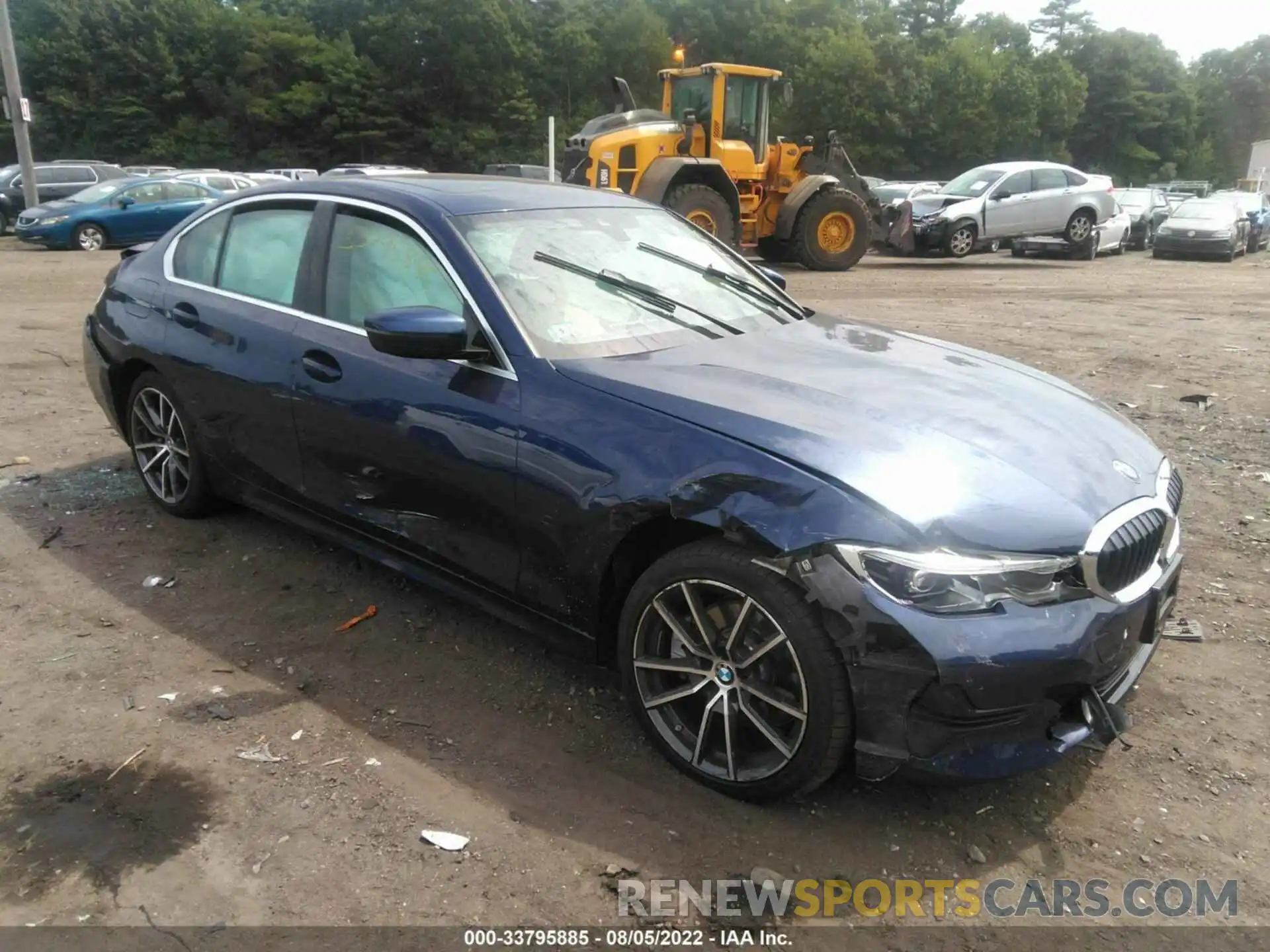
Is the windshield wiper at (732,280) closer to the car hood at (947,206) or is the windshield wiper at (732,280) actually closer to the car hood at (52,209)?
the car hood at (947,206)

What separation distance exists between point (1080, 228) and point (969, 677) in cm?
1965

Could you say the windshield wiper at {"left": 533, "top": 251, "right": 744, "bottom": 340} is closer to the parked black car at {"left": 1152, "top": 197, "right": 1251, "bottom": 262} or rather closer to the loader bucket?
the loader bucket

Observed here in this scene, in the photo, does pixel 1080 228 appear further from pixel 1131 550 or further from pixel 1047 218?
pixel 1131 550

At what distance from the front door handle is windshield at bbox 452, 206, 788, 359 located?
704 millimetres

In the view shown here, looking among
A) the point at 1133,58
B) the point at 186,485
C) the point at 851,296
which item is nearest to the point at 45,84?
the point at 851,296

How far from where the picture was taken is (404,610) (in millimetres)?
4031

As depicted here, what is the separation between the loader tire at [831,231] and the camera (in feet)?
51.8

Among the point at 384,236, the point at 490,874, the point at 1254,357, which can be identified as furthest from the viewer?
the point at 1254,357

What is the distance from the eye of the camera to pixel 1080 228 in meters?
19.6

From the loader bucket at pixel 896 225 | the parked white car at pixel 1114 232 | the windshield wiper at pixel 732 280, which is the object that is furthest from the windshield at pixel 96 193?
the parked white car at pixel 1114 232

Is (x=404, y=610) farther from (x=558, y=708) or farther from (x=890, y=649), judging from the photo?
(x=890, y=649)

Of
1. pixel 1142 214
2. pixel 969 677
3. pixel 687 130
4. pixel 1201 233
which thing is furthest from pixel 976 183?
pixel 969 677

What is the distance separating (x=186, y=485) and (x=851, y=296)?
10.1 m

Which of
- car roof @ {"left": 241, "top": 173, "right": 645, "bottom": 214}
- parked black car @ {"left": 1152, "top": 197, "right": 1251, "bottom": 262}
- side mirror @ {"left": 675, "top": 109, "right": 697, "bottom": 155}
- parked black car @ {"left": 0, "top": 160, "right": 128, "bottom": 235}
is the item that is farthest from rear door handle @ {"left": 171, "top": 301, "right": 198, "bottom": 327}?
parked black car @ {"left": 1152, "top": 197, "right": 1251, "bottom": 262}
